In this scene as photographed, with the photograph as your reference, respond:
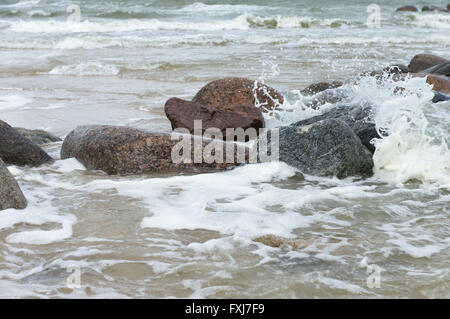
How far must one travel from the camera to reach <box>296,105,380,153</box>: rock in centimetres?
514

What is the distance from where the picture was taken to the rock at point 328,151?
466cm

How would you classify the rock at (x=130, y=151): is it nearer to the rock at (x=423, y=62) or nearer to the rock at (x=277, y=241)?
the rock at (x=277, y=241)

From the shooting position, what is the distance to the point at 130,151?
4.80 meters

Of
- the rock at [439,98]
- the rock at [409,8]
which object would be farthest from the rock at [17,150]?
the rock at [409,8]

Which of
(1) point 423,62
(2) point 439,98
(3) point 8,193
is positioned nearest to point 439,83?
(2) point 439,98

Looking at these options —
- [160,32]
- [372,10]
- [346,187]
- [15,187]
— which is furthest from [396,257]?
[372,10]

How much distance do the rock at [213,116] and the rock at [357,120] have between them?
2.27 feet

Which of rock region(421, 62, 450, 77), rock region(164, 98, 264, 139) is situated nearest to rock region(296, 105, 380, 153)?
rock region(164, 98, 264, 139)

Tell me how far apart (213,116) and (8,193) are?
2668 millimetres

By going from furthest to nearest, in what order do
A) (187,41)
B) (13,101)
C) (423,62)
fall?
1. (187,41)
2. (423,62)
3. (13,101)

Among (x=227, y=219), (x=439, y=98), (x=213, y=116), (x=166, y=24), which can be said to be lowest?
(x=227, y=219)

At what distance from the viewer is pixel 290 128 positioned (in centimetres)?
499

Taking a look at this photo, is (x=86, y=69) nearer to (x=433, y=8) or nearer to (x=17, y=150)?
(x=17, y=150)

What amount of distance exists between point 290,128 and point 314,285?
2.39m
